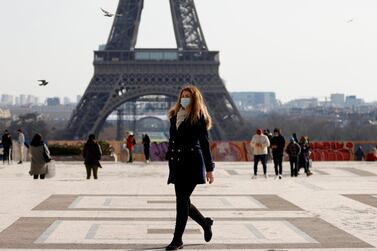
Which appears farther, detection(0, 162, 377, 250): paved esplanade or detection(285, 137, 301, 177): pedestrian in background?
detection(285, 137, 301, 177): pedestrian in background

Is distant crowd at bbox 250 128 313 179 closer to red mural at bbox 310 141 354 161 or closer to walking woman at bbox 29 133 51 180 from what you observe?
walking woman at bbox 29 133 51 180

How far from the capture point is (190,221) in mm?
12258

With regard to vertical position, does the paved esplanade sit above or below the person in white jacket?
below

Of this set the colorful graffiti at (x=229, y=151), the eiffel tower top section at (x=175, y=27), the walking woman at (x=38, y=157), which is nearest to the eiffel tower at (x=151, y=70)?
the eiffel tower top section at (x=175, y=27)

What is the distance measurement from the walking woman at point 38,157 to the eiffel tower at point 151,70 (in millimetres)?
63061

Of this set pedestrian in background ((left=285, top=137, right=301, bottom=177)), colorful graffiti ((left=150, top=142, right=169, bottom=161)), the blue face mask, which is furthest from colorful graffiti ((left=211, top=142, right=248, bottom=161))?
the blue face mask

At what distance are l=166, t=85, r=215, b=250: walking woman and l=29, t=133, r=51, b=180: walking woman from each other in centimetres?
1218

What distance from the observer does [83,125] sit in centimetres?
8438

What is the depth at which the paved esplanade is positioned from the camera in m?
10.0

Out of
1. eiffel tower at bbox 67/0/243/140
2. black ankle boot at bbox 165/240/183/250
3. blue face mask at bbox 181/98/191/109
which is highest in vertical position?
eiffel tower at bbox 67/0/243/140

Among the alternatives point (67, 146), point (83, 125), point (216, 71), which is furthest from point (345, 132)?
point (67, 146)

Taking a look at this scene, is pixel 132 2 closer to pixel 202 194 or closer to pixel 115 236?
pixel 202 194

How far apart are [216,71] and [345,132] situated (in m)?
47.9

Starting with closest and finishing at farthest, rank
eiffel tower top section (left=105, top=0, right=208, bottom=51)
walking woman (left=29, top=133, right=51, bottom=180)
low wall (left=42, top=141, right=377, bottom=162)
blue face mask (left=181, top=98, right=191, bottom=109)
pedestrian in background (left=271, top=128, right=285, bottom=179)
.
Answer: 1. blue face mask (left=181, top=98, right=191, bottom=109)
2. walking woman (left=29, top=133, right=51, bottom=180)
3. pedestrian in background (left=271, top=128, right=285, bottom=179)
4. low wall (left=42, top=141, right=377, bottom=162)
5. eiffel tower top section (left=105, top=0, right=208, bottom=51)
